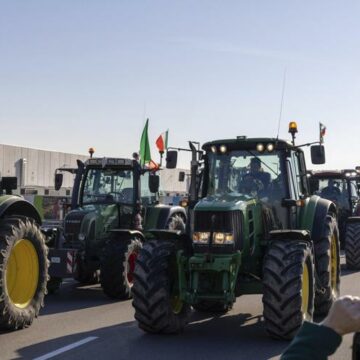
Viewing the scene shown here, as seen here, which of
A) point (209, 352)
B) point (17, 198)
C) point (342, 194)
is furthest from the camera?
point (342, 194)

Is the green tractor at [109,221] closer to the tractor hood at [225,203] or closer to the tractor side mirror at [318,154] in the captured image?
the tractor hood at [225,203]

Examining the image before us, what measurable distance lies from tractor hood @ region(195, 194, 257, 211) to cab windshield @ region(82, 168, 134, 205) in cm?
400

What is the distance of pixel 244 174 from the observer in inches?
326

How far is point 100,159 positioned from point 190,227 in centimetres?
422

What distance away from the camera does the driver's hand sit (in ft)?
5.08

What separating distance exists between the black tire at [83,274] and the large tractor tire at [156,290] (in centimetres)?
323

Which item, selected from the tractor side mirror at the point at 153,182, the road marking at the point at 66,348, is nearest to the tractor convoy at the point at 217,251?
the road marking at the point at 66,348

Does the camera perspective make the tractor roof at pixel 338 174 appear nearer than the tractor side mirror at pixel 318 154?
No

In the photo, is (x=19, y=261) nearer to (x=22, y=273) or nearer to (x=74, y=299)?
(x=22, y=273)

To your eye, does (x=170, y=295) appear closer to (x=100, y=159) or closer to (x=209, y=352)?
(x=209, y=352)

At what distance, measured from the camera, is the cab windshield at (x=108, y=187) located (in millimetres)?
11711

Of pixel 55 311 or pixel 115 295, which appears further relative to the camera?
pixel 115 295

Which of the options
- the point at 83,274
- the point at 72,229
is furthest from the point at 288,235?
the point at 83,274

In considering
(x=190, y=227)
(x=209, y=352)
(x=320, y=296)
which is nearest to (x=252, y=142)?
(x=190, y=227)
